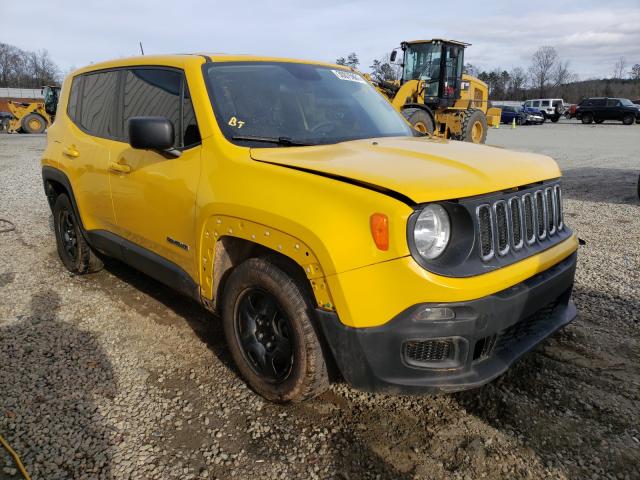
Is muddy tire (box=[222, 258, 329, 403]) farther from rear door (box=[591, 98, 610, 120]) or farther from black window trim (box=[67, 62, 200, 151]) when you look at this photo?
rear door (box=[591, 98, 610, 120])

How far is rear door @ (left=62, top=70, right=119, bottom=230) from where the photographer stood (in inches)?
158

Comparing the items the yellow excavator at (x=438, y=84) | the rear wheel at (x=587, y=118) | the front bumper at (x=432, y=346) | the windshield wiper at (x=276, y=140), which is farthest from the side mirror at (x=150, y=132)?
the rear wheel at (x=587, y=118)

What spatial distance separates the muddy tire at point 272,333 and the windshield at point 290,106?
0.85 m

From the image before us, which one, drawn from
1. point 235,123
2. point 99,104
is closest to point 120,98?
point 99,104

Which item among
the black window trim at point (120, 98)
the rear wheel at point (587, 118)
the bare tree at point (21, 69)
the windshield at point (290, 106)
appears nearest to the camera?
the windshield at point (290, 106)

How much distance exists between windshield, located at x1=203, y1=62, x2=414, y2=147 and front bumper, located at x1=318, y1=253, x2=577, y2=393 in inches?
50.6

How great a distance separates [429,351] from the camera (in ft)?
7.75

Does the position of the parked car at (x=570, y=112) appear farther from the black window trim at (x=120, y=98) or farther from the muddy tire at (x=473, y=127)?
the black window trim at (x=120, y=98)

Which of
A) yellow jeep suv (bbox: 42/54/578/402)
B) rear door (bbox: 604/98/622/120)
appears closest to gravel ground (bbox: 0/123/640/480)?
yellow jeep suv (bbox: 42/54/578/402)

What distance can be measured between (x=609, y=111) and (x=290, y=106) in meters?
40.1

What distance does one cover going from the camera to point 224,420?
2791 mm

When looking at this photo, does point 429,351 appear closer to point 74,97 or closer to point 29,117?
point 74,97

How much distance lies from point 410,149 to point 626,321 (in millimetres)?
2298

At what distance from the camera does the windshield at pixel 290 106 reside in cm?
A: 309
